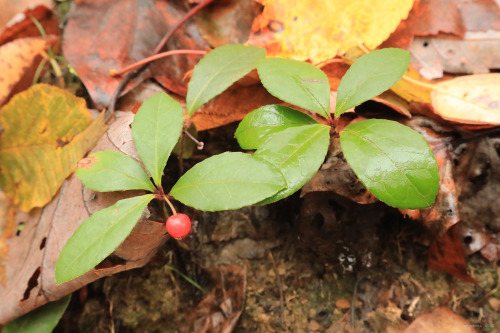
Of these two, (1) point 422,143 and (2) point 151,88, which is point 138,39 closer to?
(2) point 151,88

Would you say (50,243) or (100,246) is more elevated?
(100,246)

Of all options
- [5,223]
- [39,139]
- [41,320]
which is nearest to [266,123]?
[39,139]

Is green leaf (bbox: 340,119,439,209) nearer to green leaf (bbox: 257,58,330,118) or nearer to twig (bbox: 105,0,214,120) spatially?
green leaf (bbox: 257,58,330,118)

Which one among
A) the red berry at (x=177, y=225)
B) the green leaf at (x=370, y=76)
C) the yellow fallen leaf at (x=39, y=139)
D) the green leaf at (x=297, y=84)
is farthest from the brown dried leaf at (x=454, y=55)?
the yellow fallen leaf at (x=39, y=139)

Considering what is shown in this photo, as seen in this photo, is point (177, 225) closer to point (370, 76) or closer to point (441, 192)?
point (370, 76)

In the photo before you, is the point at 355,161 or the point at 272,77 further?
the point at 272,77

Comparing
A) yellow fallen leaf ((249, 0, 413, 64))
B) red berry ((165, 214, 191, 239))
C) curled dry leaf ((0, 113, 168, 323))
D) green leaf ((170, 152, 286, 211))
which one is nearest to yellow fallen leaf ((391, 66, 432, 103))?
yellow fallen leaf ((249, 0, 413, 64))

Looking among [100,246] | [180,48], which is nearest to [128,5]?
[180,48]

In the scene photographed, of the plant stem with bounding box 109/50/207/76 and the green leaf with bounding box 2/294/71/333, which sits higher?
the plant stem with bounding box 109/50/207/76
